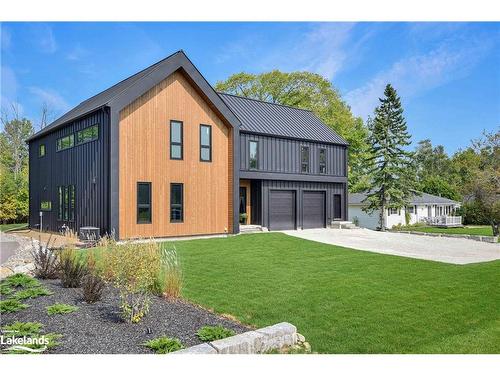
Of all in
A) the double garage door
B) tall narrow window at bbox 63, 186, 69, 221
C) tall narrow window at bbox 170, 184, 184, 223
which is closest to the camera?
tall narrow window at bbox 170, 184, 184, 223

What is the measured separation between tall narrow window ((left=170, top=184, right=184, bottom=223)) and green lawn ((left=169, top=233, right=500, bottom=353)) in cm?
500

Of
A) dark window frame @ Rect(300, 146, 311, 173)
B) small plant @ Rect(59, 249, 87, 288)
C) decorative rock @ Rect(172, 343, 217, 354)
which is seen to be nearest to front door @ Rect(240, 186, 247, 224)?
dark window frame @ Rect(300, 146, 311, 173)

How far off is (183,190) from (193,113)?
3.39m

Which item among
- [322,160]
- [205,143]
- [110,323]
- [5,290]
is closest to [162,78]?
[205,143]

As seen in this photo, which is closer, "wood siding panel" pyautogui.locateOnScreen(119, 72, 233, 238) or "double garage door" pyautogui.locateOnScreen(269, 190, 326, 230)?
"wood siding panel" pyautogui.locateOnScreen(119, 72, 233, 238)

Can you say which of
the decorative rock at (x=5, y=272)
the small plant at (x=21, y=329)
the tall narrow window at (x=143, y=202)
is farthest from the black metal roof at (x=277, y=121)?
the small plant at (x=21, y=329)

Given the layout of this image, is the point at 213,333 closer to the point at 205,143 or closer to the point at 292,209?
the point at 205,143

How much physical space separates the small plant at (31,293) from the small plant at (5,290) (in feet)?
0.49

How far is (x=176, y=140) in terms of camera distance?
16156 mm

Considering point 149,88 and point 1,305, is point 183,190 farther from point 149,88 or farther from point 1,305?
point 1,305

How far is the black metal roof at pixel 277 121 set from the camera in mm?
20500

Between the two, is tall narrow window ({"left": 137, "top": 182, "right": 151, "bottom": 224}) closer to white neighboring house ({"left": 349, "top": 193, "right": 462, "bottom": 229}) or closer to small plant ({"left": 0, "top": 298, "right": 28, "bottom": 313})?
small plant ({"left": 0, "top": 298, "right": 28, "bottom": 313})

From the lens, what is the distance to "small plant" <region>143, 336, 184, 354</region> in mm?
4230

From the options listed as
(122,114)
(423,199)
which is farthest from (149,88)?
(423,199)
